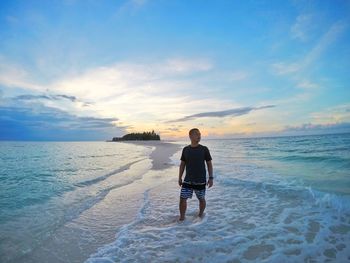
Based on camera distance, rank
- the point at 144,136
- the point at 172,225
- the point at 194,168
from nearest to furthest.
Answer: the point at 172,225
the point at 194,168
the point at 144,136

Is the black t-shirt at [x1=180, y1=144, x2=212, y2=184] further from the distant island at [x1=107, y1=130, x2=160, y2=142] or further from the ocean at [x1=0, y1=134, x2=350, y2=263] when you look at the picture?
the distant island at [x1=107, y1=130, x2=160, y2=142]

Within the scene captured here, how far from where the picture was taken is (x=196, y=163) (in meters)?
6.16

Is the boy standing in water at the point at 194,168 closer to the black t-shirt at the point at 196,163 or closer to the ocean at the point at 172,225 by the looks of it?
the black t-shirt at the point at 196,163

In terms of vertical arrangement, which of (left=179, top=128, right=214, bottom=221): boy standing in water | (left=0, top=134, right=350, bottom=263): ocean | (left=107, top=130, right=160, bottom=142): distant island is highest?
(left=107, top=130, right=160, bottom=142): distant island

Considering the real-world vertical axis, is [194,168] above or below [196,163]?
below

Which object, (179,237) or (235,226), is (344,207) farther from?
(179,237)

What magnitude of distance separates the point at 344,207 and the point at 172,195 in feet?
18.6

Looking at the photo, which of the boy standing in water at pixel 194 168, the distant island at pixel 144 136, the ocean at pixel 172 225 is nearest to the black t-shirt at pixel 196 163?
the boy standing in water at pixel 194 168

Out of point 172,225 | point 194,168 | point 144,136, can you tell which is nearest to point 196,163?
point 194,168

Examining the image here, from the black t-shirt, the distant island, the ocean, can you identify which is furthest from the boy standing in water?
the distant island

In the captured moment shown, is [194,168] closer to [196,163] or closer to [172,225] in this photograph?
[196,163]

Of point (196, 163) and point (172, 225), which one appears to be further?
point (196, 163)

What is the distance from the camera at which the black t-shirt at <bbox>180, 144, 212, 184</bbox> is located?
6141mm

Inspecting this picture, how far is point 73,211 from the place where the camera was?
7500 millimetres
